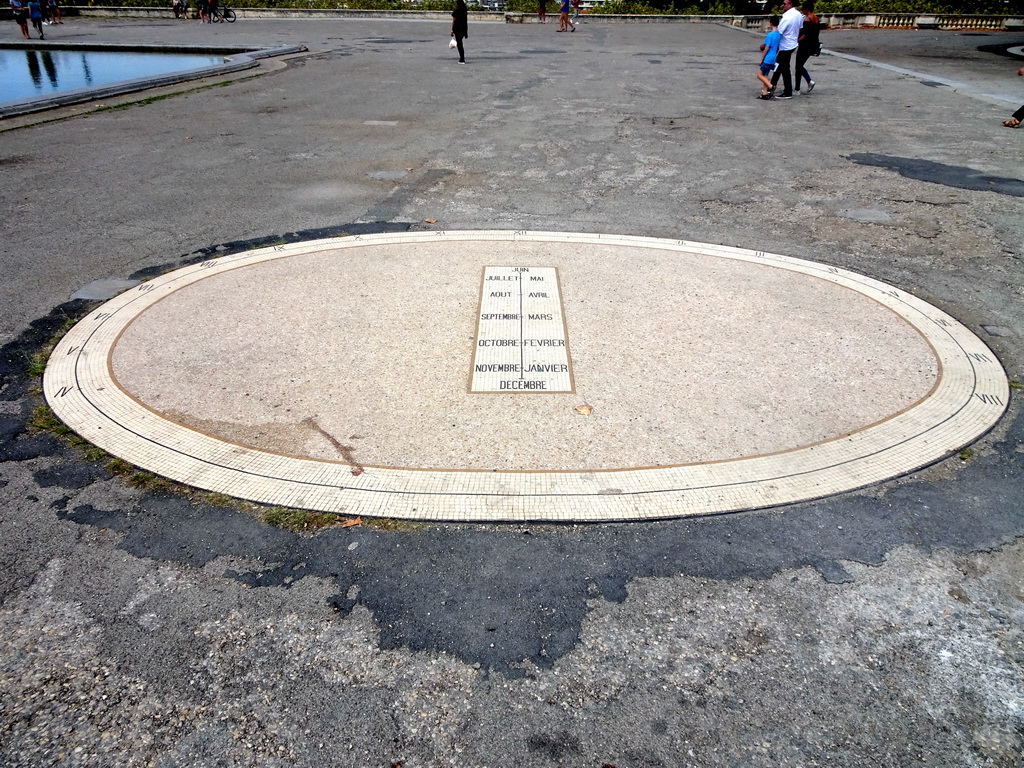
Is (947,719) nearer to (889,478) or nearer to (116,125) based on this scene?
(889,478)

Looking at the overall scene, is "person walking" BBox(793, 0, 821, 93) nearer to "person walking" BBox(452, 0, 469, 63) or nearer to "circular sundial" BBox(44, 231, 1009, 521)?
"person walking" BBox(452, 0, 469, 63)

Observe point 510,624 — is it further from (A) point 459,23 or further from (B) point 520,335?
(A) point 459,23

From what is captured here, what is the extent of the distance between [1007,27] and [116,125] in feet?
131

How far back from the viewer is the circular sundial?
12.7ft

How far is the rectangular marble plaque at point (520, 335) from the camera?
4805 mm

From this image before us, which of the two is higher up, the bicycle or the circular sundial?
the bicycle

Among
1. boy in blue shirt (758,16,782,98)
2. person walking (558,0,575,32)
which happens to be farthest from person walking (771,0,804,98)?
person walking (558,0,575,32)

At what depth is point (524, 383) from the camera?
188 inches

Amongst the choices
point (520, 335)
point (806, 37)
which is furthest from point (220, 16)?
point (520, 335)

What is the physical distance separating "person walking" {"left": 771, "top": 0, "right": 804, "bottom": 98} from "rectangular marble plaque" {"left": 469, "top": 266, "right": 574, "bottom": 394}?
1133 centimetres

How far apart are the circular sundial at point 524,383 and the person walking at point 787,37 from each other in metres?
10.2

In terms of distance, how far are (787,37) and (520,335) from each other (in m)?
12.9

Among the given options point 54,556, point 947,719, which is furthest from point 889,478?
point 54,556

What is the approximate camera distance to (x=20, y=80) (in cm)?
1761
